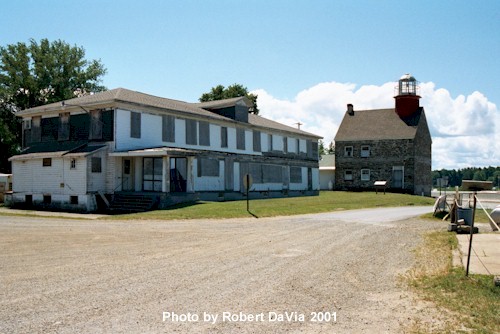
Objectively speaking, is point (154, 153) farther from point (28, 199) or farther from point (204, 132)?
point (28, 199)

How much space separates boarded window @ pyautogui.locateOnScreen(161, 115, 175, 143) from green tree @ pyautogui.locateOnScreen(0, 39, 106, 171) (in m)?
20.9

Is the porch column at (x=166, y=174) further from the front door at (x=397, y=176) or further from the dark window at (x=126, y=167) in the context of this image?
the front door at (x=397, y=176)

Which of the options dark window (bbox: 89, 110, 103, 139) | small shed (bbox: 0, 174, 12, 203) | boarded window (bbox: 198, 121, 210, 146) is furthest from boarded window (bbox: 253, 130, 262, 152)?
small shed (bbox: 0, 174, 12, 203)

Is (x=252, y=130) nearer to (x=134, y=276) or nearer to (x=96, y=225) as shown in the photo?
(x=96, y=225)

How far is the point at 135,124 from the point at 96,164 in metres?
3.72

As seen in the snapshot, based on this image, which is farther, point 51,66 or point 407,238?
point 51,66

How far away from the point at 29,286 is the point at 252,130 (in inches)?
1337

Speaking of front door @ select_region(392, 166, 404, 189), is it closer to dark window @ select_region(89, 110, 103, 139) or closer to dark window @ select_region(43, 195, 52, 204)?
dark window @ select_region(89, 110, 103, 139)

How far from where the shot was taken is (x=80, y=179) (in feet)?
94.9

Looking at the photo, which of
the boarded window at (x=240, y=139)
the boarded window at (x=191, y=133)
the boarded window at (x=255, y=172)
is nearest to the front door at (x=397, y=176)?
the boarded window at (x=255, y=172)

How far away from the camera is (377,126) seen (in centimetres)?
5659

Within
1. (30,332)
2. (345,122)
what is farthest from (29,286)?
(345,122)

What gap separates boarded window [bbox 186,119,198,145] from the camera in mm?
35156

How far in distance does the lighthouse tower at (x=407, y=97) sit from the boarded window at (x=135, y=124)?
34.8m
